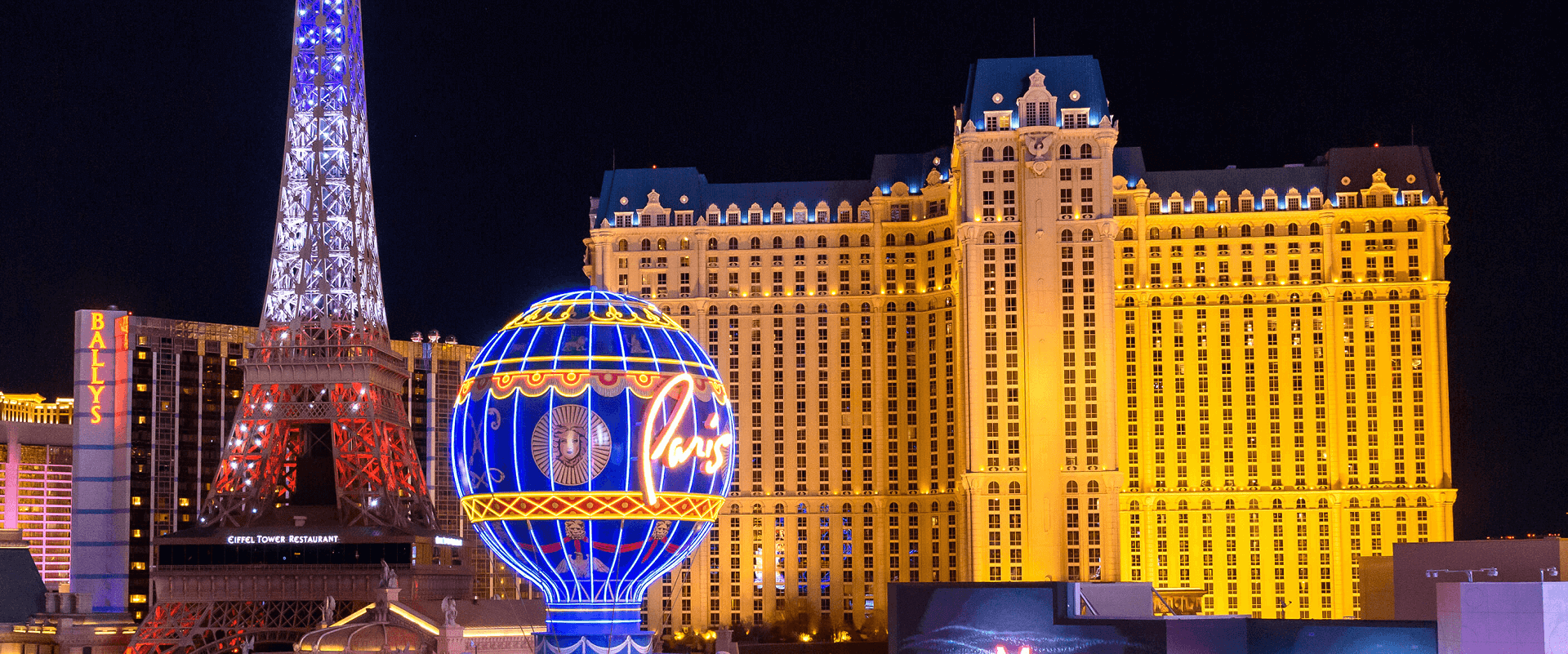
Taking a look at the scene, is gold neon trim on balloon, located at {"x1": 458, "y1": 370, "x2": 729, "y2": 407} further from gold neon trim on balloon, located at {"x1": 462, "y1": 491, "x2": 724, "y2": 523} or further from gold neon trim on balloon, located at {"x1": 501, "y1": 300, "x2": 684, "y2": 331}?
gold neon trim on balloon, located at {"x1": 462, "y1": 491, "x2": 724, "y2": 523}

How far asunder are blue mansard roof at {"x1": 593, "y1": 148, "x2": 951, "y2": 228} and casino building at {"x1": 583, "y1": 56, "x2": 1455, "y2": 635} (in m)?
0.44

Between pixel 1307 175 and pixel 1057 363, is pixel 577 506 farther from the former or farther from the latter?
pixel 1307 175

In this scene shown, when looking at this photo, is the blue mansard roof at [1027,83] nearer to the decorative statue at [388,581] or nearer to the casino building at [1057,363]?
the casino building at [1057,363]

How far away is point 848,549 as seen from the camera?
162375 mm

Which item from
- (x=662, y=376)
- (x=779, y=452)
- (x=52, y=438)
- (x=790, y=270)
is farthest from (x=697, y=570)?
(x=662, y=376)

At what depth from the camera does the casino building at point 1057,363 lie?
Answer: 149000 millimetres

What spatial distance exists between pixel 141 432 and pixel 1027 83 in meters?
71.3

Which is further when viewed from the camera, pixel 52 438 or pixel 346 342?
pixel 52 438

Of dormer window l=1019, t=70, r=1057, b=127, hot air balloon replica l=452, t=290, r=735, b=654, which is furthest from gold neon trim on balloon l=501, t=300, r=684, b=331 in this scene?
dormer window l=1019, t=70, r=1057, b=127

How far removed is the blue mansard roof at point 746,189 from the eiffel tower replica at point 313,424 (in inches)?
1687

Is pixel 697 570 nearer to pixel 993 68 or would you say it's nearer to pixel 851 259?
pixel 851 259

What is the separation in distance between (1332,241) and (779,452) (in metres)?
47.1

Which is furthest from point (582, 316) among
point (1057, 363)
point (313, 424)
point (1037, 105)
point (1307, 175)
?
point (1307, 175)

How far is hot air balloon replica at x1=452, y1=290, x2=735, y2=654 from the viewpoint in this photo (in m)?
63.9
